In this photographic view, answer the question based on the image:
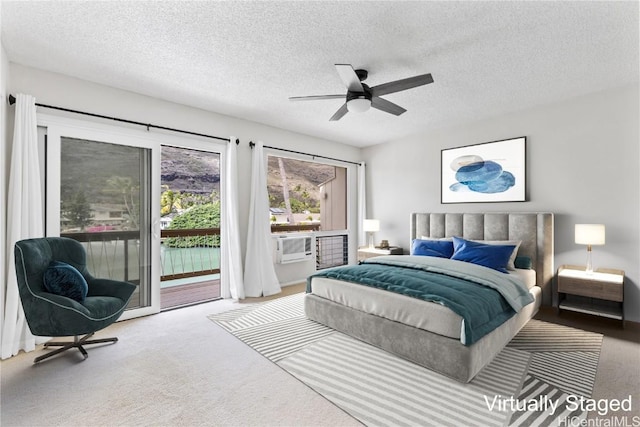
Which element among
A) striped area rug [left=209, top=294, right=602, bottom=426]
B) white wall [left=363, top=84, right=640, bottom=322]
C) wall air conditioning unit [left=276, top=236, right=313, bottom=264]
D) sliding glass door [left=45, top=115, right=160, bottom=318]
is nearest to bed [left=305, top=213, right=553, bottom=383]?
striped area rug [left=209, top=294, right=602, bottom=426]

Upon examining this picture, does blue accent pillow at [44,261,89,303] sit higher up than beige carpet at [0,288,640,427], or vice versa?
blue accent pillow at [44,261,89,303]

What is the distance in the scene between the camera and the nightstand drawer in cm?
310

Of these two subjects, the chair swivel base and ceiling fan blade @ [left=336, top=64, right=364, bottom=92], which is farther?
the chair swivel base

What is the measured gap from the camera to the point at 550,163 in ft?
12.9

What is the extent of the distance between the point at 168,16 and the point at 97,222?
2386 mm

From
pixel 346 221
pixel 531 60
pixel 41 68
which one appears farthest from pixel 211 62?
pixel 346 221

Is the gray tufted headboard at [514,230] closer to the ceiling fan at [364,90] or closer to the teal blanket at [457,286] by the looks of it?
the teal blanket at [457,286]

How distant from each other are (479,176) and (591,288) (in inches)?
77.5

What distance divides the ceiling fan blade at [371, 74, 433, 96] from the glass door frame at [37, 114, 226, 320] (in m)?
2.55

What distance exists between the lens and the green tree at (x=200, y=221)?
605 cm

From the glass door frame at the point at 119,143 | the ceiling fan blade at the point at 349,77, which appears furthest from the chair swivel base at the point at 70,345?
the ceiling fan blade at the point at 349,77

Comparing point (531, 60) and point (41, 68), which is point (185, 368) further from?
point (531, 60)

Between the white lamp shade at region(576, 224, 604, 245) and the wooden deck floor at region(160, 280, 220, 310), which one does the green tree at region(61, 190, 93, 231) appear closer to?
the wooden deck floor at region(160, 280, 220, 310)

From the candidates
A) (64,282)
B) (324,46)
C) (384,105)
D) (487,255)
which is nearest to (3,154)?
(64,282)
